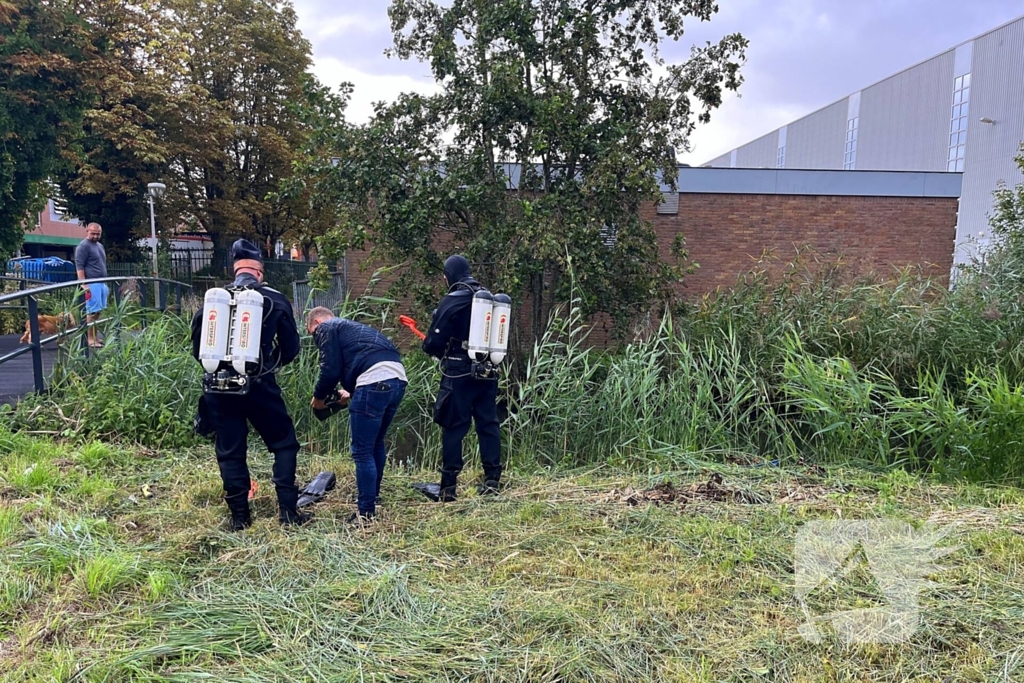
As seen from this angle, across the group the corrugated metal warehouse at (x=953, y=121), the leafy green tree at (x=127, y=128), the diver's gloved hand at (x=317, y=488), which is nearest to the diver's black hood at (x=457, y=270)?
the diver's gloved hand at (x=317, y=488)

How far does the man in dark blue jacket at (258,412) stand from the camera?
12.6 ft

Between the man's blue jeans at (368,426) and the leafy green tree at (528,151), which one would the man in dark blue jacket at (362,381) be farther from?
the leafy green tree at (528,151)

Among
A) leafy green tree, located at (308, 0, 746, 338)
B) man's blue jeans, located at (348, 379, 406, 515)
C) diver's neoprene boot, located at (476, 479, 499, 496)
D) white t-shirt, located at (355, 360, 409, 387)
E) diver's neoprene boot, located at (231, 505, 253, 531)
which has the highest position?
leafy green tree, located at (308, 0, 746, 338)

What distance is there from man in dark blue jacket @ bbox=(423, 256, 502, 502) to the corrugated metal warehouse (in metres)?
20.8

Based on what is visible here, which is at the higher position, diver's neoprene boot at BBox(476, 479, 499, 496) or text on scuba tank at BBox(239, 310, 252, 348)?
text on scuba tank at BBox(239, 310, 252, 348)

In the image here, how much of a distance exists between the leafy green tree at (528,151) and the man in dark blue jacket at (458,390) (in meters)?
3.80

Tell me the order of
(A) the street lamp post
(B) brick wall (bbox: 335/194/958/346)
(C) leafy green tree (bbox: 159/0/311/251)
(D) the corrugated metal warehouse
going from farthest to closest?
(D) the corrugated metal warehouse → (C) leafy green tree (bbox: 159/0/311/251) → (A) the street lamp post → (B) brick wall (bbox: 335/194/958/346)

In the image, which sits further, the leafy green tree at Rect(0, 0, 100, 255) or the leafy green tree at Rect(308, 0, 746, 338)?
the leafy green tree at Rect(0, 0, 100, 255)

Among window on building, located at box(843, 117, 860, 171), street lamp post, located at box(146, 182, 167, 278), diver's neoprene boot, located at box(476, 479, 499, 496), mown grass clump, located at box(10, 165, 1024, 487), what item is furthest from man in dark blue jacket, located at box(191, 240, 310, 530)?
window on building, located at box(843, 117, 860, 171)

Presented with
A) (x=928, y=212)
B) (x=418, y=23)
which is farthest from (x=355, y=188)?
(x=928, y=212)

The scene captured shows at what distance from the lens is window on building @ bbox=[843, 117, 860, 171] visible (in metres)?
35.5

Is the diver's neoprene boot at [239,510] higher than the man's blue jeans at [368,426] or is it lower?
lower

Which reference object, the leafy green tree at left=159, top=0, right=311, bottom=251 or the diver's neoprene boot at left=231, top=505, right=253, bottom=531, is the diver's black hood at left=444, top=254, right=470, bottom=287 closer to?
the diver's neoprene boot at left=231, top=505, right=253, bottom=531

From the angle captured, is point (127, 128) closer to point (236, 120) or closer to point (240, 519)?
point (236, 120)
